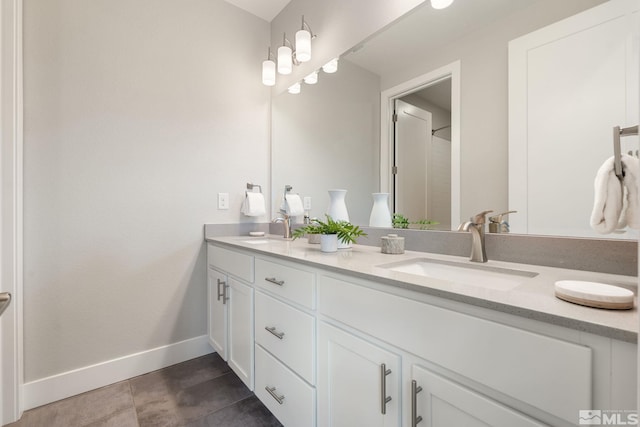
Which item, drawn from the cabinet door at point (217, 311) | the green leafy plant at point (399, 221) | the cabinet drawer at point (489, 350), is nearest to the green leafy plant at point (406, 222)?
the green leafy plant at point (399, 221)

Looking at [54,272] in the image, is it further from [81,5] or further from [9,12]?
[81,5]

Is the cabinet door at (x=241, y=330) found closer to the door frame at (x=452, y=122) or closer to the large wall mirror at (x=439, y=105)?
A: the large wall mirror at (x=439, y=105)

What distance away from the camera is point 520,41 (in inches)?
39.0

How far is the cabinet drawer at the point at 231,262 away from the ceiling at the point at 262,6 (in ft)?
5.78

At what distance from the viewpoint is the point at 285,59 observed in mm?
1944

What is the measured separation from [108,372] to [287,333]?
127 cm

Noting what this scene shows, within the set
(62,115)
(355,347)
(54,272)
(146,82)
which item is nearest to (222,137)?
(146,82)

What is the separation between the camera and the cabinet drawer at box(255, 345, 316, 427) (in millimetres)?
1023

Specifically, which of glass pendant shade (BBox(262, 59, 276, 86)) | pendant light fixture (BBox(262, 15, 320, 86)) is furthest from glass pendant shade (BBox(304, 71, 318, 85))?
glass pendant shade (BBox(262, 59, 276, 86))

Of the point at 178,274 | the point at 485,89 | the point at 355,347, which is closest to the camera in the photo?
the point at 355,347

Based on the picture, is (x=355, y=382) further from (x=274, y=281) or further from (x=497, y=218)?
(x=497, y=218)

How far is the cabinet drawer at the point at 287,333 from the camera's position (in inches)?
40.1

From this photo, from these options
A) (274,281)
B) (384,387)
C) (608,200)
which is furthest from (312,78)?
(384,387)

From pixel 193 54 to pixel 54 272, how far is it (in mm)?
1540
